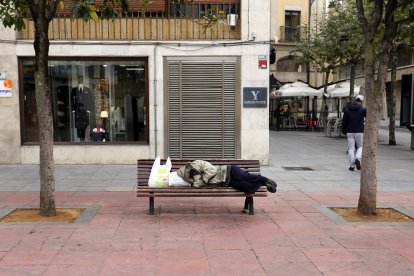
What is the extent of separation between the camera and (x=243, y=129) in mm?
12195

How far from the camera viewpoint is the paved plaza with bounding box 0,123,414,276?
4.84 meters

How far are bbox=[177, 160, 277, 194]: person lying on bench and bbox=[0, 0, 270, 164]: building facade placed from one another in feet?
17.6

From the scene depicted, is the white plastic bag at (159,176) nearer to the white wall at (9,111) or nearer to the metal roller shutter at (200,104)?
the metal roller shutter at (200,104)

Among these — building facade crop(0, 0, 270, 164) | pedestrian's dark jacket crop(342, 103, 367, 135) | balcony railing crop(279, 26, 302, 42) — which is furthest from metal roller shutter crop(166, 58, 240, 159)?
balcony railing crop(279, 26, 302, 42)

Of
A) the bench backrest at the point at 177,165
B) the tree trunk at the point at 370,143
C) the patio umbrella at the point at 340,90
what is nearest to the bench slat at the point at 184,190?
the bench backrest at the point at 177,165

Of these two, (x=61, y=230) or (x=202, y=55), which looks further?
(x=202, y=55)

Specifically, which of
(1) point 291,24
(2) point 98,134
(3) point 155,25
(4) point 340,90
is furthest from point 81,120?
(1) point 291,24

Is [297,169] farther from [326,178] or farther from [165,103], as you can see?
[165,103]

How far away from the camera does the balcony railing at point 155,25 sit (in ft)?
39.5

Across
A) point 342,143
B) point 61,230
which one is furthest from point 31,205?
point 342,143

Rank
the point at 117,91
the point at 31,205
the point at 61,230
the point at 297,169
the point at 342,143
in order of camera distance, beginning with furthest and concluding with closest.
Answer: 1. the point at 342,143
2. the point at 117,91
3. the point at 297,169
4. the point at 31,205
5. the point at 61,230

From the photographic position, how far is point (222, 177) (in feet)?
22.6

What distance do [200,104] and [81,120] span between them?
10.8 ft

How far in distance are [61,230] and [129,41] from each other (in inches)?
279
